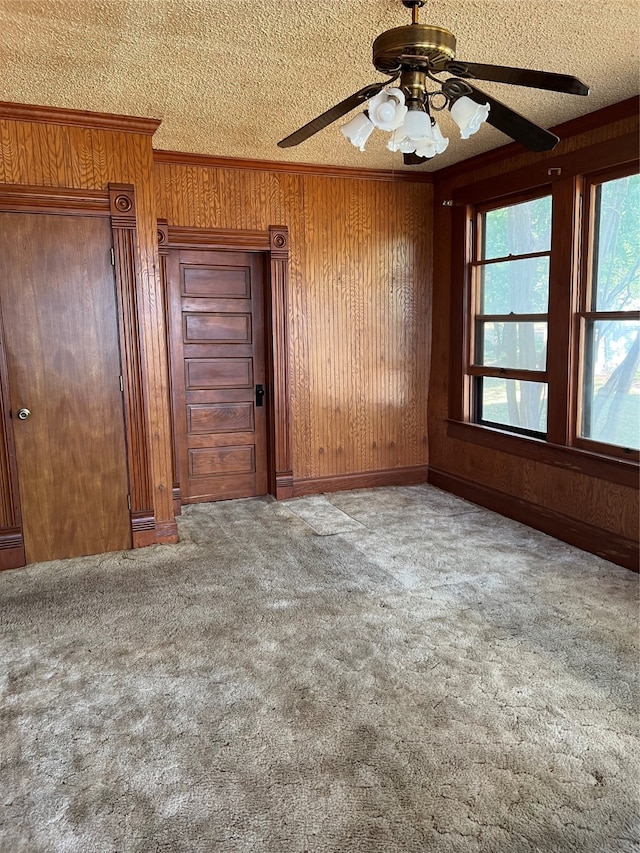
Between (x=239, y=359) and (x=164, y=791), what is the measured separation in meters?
3.71

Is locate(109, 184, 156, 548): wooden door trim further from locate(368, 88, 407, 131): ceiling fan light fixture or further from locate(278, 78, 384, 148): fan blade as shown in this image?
locate(368, 88, 407, 131): ceiling fan light fixture

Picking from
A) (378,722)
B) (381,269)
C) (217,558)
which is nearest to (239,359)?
(381,269)

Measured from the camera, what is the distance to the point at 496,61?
3104mm

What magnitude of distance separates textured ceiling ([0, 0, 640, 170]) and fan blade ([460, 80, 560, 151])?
2.19 ft

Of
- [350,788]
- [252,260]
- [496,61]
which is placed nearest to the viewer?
[350,788]

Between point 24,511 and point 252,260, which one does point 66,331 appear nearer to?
point 24,511

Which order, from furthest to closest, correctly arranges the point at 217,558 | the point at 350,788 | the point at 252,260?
the point at 252,260 < the point at 217,558 < the point at 350,788

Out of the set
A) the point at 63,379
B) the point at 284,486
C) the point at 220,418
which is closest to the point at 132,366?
the point at 63,379

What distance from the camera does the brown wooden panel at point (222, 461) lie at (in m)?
5.28

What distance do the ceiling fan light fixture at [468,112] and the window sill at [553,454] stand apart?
2448 mm

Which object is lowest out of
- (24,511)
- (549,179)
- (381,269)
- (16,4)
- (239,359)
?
(24,511)

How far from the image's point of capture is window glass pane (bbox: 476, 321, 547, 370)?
4.51m

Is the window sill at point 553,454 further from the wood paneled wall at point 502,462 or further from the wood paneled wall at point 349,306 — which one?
the wood paneled wall at point 349,306

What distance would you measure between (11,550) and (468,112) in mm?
3572
